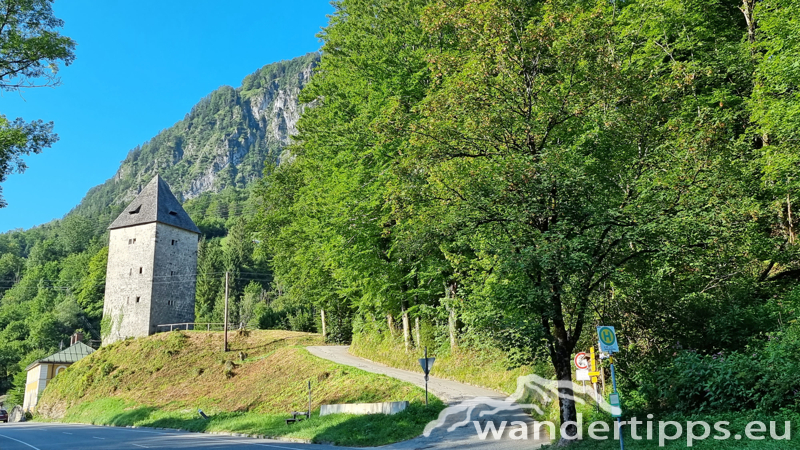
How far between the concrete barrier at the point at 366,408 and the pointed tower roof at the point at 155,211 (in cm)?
3381

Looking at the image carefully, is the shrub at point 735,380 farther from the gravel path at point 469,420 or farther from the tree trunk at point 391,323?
the tree trunk at point 391,323

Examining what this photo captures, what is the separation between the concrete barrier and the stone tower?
31123 millimetres

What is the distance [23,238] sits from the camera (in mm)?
154000

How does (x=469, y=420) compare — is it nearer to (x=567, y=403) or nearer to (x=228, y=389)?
(x=567, y=403)

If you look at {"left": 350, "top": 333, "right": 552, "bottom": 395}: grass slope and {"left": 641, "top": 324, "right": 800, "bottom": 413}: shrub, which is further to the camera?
{"left": 350, "top": 333, "right": 552, "bottom": 395}: grass slope

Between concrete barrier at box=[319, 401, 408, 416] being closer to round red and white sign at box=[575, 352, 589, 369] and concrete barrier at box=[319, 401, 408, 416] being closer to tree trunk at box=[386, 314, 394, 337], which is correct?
round red and white sign at box=[575, 352, 589, 369]

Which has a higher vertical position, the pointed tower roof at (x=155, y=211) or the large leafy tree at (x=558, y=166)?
the pointed tower roof at (x=155, y=211)

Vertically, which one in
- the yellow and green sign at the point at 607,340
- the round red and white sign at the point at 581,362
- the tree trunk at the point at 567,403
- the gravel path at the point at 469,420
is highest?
the yellow and green sign at the point at 607,340

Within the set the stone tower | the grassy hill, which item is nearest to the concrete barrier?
the grassy hill

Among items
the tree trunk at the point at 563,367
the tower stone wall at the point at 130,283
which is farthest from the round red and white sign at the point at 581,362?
the tower stone wall at the point at 130,283

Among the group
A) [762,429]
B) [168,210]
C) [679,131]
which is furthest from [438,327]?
[168,210]

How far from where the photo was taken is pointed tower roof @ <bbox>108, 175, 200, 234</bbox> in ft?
153

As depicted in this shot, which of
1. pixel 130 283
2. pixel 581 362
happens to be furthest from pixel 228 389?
pixel 130 283

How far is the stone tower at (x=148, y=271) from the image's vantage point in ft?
146
